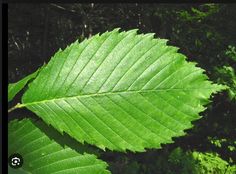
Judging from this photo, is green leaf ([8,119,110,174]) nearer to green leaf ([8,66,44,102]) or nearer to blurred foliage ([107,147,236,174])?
green leaf ([8,66,44,102])

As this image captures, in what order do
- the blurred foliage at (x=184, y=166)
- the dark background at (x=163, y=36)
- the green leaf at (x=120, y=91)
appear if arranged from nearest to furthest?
the green leaf at (x=120, y=91), the blurred foliage at (x=184, y=166), the dark background at (x=163, y=36)

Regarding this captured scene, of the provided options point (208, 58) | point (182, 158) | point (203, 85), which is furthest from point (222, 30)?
point (203, 85)

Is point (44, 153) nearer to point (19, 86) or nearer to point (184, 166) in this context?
point (19, 86)

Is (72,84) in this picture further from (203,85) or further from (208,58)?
(208,58)

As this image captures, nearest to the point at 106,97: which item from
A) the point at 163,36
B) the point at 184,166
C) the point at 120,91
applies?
the point at 120,91

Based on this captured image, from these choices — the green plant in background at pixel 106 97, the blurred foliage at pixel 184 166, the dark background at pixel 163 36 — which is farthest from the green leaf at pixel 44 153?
the dark background at pixel 163 36

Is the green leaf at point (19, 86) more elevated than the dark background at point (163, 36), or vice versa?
the dark background at point (163, 36)

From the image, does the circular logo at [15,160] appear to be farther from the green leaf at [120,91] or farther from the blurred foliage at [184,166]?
the blurred foliage at [184,166]
